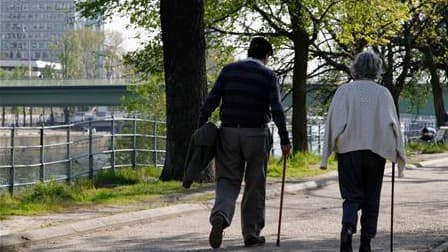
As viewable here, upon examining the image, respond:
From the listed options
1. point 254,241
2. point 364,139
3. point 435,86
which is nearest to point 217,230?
point 254,241

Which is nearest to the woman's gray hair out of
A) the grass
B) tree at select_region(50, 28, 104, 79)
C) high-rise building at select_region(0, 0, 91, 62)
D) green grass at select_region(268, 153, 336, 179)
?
the grass

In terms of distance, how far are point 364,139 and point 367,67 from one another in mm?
637

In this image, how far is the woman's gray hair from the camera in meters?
7.62

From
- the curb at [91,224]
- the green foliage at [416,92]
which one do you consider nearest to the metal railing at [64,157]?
the curb at [91,224]

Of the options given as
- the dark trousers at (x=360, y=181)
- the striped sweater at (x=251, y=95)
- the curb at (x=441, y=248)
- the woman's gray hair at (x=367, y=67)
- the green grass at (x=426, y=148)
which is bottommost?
the green grass at (x=426, y=148)

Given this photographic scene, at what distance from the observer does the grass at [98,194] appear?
1151 centimetres

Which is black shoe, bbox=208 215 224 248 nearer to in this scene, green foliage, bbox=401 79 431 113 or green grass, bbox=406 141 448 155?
green grass, bbox=406 141 448 155

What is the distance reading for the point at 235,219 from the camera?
11.1 m

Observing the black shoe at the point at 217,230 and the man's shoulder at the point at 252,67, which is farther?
the man's shoulder at the point at 252,67

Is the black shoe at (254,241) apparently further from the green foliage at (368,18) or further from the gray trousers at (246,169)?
the green foliage at (368,18)

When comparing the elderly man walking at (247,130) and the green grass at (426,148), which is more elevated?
the elderly man walking at (247,130)

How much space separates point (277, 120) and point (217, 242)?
1304mm

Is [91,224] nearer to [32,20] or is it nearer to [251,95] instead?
[251,95]

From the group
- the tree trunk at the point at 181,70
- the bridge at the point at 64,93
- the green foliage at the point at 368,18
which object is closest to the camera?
the tree trunk at the point at 181,70
